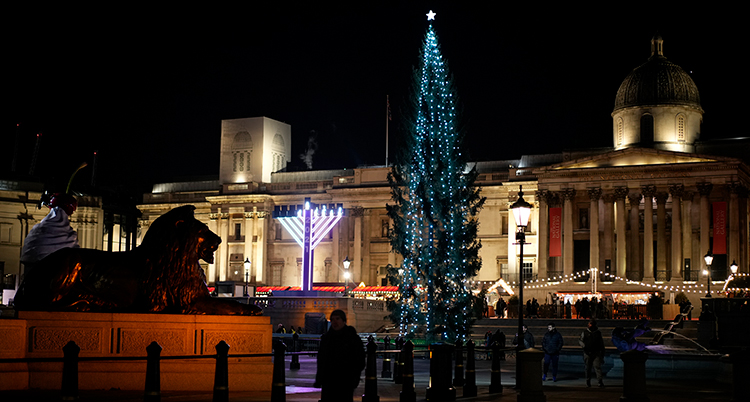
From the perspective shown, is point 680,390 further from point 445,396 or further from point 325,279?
point 325,279

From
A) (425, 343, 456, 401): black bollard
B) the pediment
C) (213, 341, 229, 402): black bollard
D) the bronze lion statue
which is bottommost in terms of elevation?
(425, 343, 456, 401): black bollard

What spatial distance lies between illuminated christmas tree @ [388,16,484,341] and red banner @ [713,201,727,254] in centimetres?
2518

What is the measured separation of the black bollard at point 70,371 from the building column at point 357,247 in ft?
214

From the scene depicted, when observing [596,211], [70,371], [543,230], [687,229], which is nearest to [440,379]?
[70,371]

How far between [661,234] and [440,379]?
156 feet

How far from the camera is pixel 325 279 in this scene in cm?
7944

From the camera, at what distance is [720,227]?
59375mm

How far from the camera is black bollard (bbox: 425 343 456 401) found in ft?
60.8

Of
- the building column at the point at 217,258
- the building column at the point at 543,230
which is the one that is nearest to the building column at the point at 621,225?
the building column at the point at 543,230

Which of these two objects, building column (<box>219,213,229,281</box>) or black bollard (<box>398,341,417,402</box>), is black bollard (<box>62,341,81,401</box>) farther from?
building column (<box>219,213,229,281</box>)

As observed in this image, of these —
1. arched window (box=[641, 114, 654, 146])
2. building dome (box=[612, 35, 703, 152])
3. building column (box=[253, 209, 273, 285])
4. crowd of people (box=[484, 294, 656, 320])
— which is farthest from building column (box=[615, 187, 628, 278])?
building column (box=[253, 209, 273, 285])

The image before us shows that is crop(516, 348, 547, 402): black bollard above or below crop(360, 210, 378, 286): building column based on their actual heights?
below

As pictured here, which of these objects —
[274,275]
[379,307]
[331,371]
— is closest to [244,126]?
[274,275]

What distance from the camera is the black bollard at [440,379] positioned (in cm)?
1853
